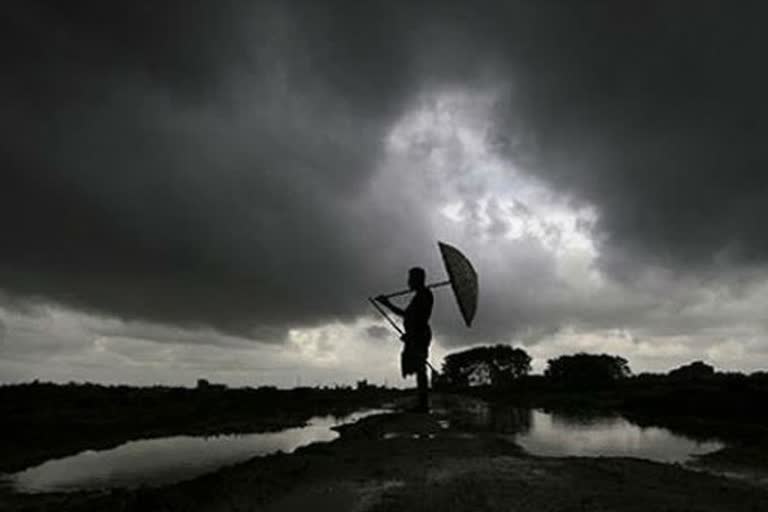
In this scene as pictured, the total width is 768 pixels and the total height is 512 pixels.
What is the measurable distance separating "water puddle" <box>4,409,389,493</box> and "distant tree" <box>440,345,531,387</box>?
3605 inches

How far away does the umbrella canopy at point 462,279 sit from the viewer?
21562 mm

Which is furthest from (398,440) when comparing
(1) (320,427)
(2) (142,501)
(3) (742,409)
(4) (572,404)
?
(4) (572,404)

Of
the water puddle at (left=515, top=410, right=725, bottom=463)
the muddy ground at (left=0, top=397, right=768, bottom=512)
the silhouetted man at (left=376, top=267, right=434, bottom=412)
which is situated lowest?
the muddy ground at (left=0, top=397, right=768, bottom=512)

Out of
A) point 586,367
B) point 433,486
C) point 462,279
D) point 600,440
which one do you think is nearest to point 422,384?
point 462,279

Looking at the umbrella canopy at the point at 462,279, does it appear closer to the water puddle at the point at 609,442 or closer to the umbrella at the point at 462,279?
the umbrella at the point at 462,279

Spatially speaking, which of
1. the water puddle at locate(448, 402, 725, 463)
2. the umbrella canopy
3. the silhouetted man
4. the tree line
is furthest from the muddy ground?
the tree line

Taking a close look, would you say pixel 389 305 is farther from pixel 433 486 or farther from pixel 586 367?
pixel 586 367

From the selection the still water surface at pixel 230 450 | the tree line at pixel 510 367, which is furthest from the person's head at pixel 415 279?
the tree line at pixel 510 367

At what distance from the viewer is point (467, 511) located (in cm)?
948

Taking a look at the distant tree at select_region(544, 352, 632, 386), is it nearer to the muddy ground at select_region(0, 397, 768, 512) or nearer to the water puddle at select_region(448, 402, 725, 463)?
the water puddle at select_region(448, 402, 725, 463)

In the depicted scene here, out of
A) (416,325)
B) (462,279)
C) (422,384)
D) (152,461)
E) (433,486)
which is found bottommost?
(433,486)

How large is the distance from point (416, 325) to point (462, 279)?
2.79m

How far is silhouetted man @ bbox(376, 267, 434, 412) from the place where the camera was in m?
23.5

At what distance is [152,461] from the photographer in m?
22.2
